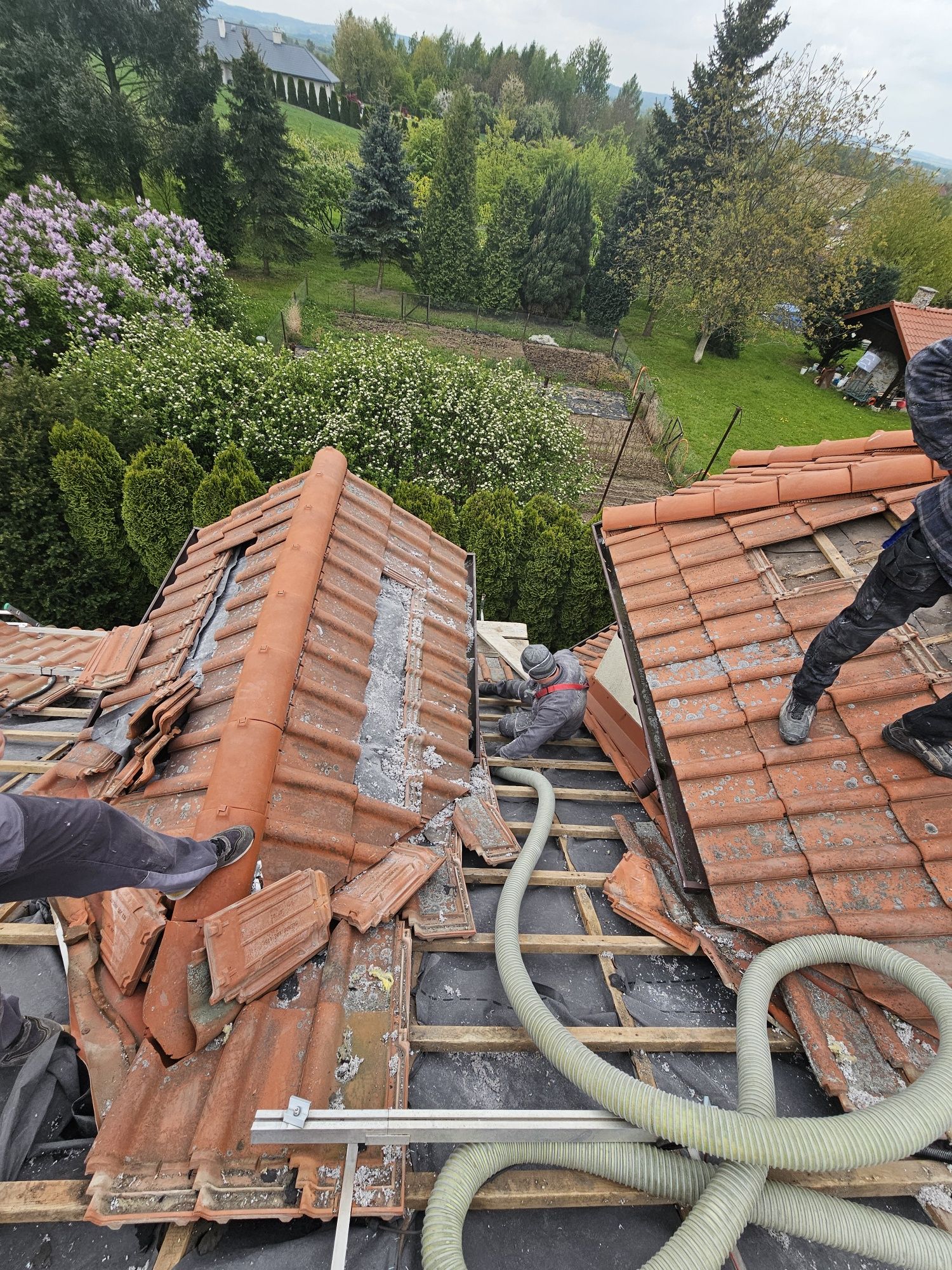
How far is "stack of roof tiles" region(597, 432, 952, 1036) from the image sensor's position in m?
2.73

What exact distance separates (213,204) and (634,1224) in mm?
31057

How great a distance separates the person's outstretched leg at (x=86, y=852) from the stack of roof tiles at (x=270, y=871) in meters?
0.14

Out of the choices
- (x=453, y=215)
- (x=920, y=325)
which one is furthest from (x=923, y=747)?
(x=453, y=215)

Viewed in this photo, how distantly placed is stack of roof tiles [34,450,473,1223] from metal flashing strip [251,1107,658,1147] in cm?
20

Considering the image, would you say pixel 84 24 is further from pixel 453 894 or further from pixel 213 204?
pixel 453 894

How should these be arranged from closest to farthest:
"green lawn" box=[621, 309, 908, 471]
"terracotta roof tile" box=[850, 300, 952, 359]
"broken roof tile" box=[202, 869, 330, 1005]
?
1. "broken roof tile" box=[202, 869, 330, 1005]
2. "terracotta roof tile" box=[850, 300, 952, 359]
3. "green lawn" box=[621, 309, 908, 471]

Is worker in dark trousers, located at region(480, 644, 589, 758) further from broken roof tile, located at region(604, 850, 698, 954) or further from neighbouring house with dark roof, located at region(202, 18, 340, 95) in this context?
neighbouring house with dark roof, located at region(202, 18, 340, 95)

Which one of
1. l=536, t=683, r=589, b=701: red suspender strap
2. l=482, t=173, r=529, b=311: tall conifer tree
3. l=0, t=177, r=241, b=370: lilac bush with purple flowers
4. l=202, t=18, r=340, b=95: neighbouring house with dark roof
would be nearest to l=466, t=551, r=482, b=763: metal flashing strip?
l=536, t=683, r=589, b=701: red suspender strap

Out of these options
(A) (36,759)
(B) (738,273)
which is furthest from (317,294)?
(A) (36,759)

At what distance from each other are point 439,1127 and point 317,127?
64.1 meters

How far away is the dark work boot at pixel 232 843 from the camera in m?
2.38

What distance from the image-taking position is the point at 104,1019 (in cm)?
215

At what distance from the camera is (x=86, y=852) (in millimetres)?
2150

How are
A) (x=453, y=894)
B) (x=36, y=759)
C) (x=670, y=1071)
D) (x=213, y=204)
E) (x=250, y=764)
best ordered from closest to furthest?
1. (x=670, y=1071)
2. (x=250, y=764)
3. (x=453, y=894)
4. (x=36, y=759)
5. (x=213, y=204)
